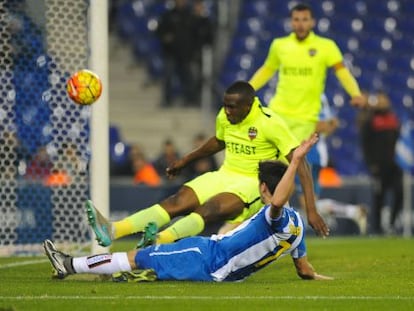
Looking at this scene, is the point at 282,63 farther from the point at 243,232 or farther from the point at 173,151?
the point at 173,151

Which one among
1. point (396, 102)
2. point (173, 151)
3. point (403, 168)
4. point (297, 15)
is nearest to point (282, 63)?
point (297, 15)

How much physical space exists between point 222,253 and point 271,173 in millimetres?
694

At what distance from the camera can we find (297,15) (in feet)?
44.0

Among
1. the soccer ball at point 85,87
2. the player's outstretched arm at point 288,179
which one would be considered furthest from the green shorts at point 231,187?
the player's outstretched arm at point 288,179

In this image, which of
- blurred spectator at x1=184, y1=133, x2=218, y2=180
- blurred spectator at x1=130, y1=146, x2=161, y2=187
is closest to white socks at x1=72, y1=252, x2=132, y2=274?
blurred spectator at x1=184, y1=133, x2=218, y2=180

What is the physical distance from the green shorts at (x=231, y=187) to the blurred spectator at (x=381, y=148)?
9.06 m

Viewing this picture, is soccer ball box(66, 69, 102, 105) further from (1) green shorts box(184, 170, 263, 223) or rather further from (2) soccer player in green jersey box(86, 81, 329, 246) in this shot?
(1) green shorts box(184, 170, 263, 223)

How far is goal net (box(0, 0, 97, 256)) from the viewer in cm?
1258

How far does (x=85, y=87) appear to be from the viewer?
10.7 metres

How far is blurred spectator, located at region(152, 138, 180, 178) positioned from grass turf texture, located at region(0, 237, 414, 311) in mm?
7590

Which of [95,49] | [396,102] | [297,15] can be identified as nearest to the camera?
[95,49]

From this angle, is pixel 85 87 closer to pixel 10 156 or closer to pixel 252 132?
pixel 252 132

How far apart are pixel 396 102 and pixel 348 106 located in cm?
86

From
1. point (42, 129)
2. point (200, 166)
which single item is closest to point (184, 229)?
point (42, 129)
